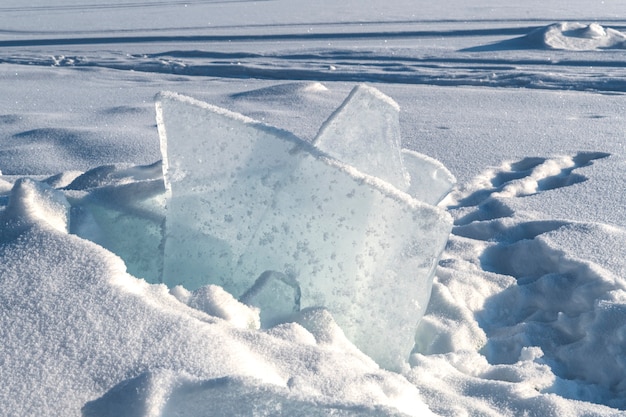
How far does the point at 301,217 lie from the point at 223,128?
23 cm

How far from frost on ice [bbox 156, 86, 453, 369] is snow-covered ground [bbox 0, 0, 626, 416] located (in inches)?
3.5

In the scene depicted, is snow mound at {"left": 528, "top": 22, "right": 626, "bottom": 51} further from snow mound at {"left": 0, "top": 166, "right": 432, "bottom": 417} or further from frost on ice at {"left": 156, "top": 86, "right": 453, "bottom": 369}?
snow mound at {"left": 0, "top": 166, "right": 432, "bottom": 417}

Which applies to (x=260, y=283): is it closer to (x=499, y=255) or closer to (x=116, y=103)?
(x=499, y=255)

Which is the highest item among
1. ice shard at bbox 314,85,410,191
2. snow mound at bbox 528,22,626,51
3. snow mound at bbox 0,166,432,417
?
ice shard at bbox 314,85,410,191

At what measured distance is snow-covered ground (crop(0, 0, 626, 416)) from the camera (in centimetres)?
108

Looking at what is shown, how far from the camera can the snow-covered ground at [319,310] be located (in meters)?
1.08

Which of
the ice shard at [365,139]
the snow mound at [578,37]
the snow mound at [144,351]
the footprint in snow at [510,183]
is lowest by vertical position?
the footprint in snow at [510,183]

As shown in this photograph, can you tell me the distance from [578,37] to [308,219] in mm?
4516

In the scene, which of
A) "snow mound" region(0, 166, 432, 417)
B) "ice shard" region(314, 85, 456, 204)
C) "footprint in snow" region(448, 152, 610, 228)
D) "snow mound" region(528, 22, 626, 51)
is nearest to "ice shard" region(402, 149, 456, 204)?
"ice shard" region(314, 85, 456, 204)

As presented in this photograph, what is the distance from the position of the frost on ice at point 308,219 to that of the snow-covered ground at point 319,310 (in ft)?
0.30

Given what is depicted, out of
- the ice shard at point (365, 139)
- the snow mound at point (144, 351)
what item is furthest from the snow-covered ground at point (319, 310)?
the ice shard at point (365, 139)

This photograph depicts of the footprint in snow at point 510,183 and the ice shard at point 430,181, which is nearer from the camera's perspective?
the ice shard at point 430,181

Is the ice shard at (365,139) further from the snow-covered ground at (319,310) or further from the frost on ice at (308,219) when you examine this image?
the snow-covered ground at (319,310)

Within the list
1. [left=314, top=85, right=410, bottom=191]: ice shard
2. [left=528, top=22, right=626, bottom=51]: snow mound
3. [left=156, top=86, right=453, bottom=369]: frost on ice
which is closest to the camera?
[left=156, top=86, right=453, bottom=369]: frost on ice
